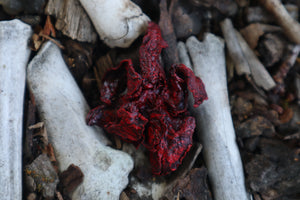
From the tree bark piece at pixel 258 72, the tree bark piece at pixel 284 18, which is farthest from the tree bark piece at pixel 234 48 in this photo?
the tree bark piece at pixel 284 18

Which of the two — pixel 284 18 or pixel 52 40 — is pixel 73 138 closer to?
pixel 52 40

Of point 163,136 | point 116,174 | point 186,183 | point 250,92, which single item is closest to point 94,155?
point 116,174

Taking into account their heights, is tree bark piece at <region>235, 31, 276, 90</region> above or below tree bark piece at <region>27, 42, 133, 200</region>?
above

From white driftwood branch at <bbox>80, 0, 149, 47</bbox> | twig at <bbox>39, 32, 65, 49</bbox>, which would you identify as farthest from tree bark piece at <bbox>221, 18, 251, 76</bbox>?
twig at <bbox>39, 32, 65, 49</bbox>

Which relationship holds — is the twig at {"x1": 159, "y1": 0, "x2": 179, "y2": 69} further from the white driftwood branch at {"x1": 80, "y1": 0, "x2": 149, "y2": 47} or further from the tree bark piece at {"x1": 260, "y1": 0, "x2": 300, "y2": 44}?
the tree bark piece at {"x1": 260, "y1": 0, "x2": 300, "y2": 44}

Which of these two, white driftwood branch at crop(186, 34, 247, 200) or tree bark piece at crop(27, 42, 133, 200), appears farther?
white driftwood branch at crop(186, 34, 247, 200)

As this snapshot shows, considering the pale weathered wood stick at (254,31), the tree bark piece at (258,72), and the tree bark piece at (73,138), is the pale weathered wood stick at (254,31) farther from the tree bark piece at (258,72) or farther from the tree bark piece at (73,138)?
the tree bark piece at (73,138)
